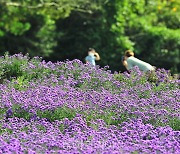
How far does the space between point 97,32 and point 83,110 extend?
15.8 meters

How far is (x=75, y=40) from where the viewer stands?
23.2 m

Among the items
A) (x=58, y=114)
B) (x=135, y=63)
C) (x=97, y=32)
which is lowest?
(x=97, y=32)

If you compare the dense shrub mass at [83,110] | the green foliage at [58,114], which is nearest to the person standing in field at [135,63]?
the dense shrub mass at [83,110]

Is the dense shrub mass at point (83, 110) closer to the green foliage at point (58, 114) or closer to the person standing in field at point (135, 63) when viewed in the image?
the green foliage at point (58, 114)

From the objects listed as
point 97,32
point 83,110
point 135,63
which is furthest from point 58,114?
point 97,32

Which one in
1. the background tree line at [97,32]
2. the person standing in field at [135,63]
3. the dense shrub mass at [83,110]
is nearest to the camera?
the dense shrub mass at [83,110]

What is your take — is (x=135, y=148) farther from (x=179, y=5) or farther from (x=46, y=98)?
(x=179, y=5)

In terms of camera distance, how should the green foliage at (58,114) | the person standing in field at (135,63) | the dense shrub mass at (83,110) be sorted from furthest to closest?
the person standing in field at (135,63) < the green foliage at (58,114) < the dense shrub mass at (83,110)

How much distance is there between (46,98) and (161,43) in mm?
15927

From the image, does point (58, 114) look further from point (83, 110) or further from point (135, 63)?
point (135, 63)

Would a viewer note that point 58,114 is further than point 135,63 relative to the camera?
No

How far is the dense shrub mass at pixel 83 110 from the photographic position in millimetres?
5652

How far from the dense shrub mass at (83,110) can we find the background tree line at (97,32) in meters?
11.6

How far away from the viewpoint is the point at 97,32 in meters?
22.7
